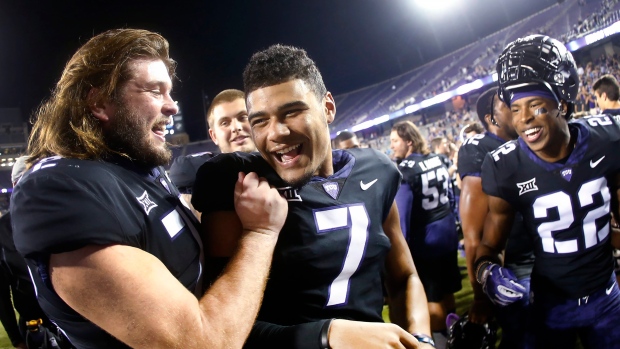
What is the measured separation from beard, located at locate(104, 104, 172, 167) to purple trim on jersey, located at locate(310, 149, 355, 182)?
0.63 meters

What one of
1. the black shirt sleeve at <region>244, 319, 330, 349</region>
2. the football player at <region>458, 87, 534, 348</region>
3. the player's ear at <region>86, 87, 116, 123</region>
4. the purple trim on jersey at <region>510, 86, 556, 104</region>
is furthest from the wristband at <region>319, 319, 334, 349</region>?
the purple trim on jersey at <region>510, 86, 556, 104</region>

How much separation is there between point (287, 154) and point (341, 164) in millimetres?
389

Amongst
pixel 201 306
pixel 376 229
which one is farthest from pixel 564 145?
pixel 201 306

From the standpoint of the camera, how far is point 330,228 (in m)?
1.53

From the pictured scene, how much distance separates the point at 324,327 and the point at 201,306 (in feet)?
1.37

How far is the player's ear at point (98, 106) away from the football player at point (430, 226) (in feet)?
10.9

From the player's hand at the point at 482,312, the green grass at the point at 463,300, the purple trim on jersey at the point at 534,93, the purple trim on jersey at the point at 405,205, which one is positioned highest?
the purple trim on jersey at the point at 534,93

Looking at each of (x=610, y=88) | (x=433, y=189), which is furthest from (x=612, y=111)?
(x=433, y=189)

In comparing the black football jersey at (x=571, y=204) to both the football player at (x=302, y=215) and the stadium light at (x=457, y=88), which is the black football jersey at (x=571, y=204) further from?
the stadium light at (x=457, y=88)

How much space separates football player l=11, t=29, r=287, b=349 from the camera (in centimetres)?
100

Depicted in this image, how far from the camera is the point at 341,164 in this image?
1830mm

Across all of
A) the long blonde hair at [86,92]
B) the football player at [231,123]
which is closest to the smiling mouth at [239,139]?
the football player at [231,123]

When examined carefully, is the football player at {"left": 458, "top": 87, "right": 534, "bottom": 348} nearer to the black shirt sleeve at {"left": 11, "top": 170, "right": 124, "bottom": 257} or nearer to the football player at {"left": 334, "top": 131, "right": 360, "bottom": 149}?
the black shirt sleeve at {"left": 11, "top": 170, "right": 124, "bottom": 257}

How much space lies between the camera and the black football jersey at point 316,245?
146cm
